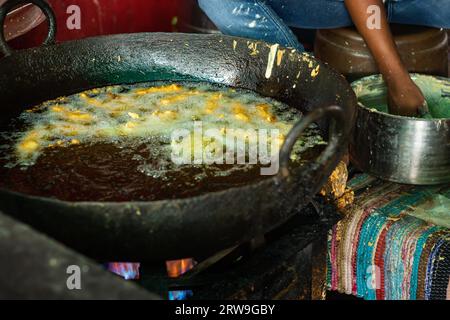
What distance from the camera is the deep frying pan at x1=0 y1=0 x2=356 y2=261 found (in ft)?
4.19

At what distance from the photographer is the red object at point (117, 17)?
3467 millimetres

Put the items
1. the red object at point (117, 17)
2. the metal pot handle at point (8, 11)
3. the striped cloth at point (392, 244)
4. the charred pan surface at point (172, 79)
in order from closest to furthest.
A: the charred pan surface at point (172, 79), the metal pot handle at point (8, 11), the striped cloth at point (392, 244), the red object at point (117, 17)

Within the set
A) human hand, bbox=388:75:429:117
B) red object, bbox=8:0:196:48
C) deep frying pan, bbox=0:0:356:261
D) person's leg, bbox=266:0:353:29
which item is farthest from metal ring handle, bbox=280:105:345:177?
red object, bbox=8:0:196:48

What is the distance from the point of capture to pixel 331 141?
1.45m

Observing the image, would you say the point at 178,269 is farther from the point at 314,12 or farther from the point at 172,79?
the point at 314,12

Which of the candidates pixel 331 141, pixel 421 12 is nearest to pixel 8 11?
pixel 331 141

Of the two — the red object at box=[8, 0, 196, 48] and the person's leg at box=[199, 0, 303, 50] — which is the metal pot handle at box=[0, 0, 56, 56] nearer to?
the red object at box=[8, 0, 196, 48]

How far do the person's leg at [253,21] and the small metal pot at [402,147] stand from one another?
0.61 m

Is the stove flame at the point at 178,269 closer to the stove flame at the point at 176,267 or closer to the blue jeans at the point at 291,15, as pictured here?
the stove flame at the point at 176,267

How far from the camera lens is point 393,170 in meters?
2.53

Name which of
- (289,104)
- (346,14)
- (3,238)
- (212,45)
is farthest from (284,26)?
(3,238)

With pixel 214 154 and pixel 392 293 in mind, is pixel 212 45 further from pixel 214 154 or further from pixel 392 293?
pixel 392 293

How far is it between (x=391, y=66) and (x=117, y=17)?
1996 mm

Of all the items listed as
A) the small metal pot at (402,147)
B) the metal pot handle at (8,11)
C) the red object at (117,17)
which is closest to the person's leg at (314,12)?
the small metal pot at (402,147)
